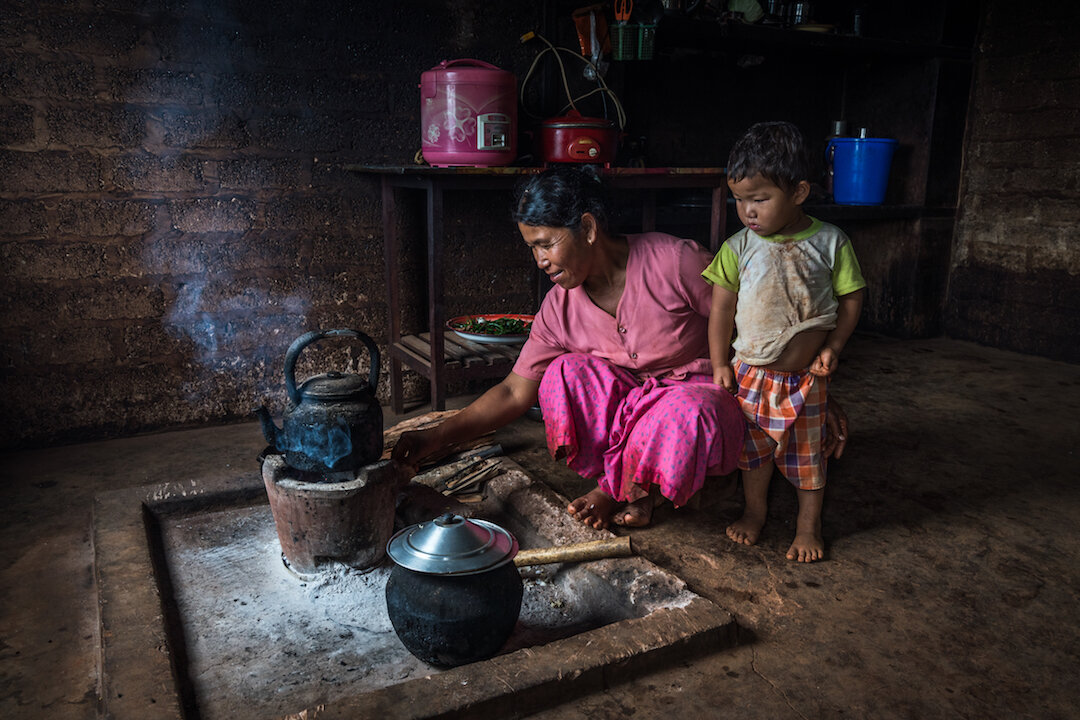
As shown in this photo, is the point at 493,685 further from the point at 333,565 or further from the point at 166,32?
the point at 166,32

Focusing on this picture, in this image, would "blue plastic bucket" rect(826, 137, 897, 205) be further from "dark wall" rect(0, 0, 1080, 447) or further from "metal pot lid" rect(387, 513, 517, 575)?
"metal pot lid" rect(387, 513, 517, 575)

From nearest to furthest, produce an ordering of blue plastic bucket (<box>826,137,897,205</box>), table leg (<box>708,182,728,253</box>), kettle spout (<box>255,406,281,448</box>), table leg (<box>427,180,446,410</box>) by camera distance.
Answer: kettle spout (<box>255,406,281,448</box>)
table leg (<box>427,180,446,410</box>)
table leg (<box>708,182,728,253</box>)
blue plastic bucket (<box>826,137,897,205</box>)

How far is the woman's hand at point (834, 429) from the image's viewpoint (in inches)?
94.1

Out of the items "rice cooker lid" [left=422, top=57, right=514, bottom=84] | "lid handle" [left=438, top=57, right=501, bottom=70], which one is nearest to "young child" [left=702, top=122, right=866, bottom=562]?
"rice cooker lid" [left=422, top=57, right=514, bottom=84]

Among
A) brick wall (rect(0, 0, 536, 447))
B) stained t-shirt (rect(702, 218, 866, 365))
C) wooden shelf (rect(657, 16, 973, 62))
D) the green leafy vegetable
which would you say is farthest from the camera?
wooden shelf (rect(657, 16, 973, 62))

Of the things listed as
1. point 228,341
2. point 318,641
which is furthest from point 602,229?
point 228,341

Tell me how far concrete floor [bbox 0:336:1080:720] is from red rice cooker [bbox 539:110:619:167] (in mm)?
1166

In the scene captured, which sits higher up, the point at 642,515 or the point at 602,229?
the point at 602,229

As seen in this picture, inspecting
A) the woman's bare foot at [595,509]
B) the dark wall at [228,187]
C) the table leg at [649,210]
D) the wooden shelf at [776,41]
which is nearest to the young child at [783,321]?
the woman's bare foot at [595,509]

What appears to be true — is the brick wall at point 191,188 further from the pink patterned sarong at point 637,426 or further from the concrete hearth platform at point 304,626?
the pink patterned sarong at point 637,426

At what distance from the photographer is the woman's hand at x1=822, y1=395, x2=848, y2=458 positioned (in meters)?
2.39

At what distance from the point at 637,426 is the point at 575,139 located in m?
1.52

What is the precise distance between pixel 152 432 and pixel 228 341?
500 millimetres

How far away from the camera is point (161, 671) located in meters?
1.66
